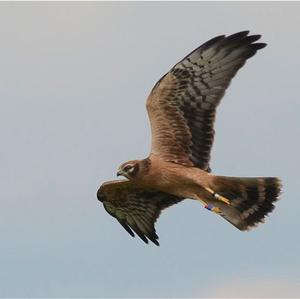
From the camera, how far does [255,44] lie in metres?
18.8

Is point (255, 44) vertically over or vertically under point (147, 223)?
over

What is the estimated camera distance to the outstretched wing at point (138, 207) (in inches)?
796

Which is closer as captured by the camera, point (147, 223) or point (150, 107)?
point (150, 107)

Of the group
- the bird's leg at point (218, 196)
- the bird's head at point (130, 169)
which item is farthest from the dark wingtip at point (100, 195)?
the bird's leg at point (218, 196)

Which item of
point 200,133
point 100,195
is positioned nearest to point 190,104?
point 200,133

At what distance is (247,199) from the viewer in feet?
63.2

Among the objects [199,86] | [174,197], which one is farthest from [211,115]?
[174,197]

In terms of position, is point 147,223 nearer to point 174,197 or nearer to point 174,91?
point 174,197

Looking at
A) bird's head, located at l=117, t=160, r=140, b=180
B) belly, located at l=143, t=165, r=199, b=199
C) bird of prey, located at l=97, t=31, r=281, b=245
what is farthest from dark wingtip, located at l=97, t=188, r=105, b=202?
belly, located at l=143, t=165, r=199, b=199

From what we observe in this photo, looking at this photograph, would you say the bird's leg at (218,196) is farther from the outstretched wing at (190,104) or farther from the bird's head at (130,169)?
the bird's head at (130,169)

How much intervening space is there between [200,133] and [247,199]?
119 cm

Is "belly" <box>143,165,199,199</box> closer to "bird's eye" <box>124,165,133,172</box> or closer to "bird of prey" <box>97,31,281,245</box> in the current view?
"bird of prey" <box>97,31,281,245</box>

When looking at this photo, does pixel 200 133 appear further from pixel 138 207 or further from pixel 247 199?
pixel 138 207

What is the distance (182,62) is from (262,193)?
2228mm
